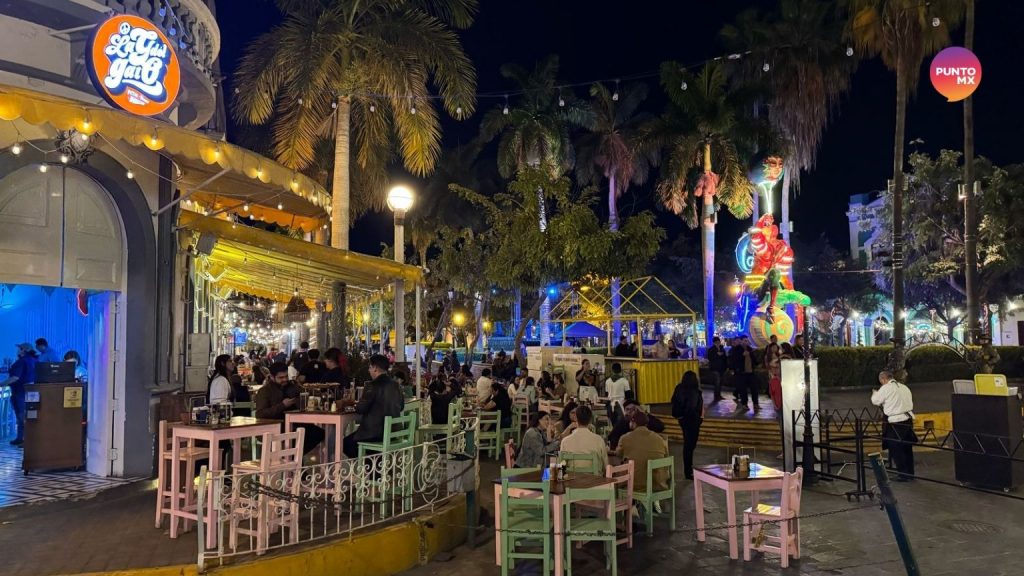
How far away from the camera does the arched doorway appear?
8242 millimetres

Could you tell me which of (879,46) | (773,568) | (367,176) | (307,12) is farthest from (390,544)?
(879,46)

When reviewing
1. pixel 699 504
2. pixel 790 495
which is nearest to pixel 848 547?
pixel 790 495

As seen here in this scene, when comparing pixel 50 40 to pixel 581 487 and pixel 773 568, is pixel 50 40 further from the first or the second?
pixel 773 568

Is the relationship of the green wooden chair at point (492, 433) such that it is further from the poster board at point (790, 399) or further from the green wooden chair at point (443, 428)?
the poster board at point (790, 399)

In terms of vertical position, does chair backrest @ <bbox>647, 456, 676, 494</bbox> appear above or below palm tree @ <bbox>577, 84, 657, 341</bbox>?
below

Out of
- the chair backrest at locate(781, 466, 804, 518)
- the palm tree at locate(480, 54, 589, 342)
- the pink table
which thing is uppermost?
the palm tree at locate(480, 54, 589, 342)

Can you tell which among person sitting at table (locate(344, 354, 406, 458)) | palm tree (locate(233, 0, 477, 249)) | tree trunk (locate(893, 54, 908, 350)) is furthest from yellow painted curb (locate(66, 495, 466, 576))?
tree trunk (locate(893, 54, 908, 350))

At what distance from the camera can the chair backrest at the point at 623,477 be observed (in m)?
7.33

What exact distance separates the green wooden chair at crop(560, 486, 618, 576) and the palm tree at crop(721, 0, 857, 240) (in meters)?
22.9

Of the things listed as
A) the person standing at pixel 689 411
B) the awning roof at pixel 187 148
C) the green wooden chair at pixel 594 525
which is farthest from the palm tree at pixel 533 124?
the green wooden chair at pixel 594 525

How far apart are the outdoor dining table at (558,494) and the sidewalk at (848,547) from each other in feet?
1.97

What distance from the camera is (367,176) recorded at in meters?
22.0

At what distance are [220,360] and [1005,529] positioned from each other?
951cm

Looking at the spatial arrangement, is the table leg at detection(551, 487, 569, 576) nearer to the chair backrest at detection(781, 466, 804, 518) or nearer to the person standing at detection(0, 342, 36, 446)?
the chair backrest at detection(781, 466, 804, 518)
